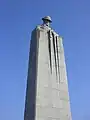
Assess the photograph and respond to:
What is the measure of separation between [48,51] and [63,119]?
10.7ft

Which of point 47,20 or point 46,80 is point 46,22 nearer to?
point 47,20

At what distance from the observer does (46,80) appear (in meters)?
12.6

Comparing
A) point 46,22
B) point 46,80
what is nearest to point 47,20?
point 46,22

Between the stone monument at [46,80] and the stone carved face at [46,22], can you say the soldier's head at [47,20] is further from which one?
the stone monument at [46,80]

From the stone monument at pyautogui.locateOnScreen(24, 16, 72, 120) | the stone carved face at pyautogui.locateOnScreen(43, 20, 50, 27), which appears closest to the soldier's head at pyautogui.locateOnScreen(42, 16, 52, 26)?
the stone carved face at pyautogui.locateOnScreen(43, 20, 50, 27)

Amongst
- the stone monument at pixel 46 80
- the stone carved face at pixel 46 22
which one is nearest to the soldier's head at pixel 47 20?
the stone carved face at pixel 46 22

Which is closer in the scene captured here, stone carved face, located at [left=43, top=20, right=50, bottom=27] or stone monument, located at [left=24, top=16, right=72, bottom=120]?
stone monument, located at [left=24, top=16, right=72, bottom=120]

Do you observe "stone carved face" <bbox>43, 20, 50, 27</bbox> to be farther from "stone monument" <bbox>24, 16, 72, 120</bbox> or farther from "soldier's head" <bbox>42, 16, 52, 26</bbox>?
"stone monument" <bbox>24, 16, 72, 120</bbox>

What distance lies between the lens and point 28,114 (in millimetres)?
12297

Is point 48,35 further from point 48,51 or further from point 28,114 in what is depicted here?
point 28,114

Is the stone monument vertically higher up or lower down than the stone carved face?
lower down

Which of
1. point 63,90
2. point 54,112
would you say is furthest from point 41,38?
point 54,112

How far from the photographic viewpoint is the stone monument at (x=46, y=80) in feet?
39.8

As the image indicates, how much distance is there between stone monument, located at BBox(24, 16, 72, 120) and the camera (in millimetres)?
12141
